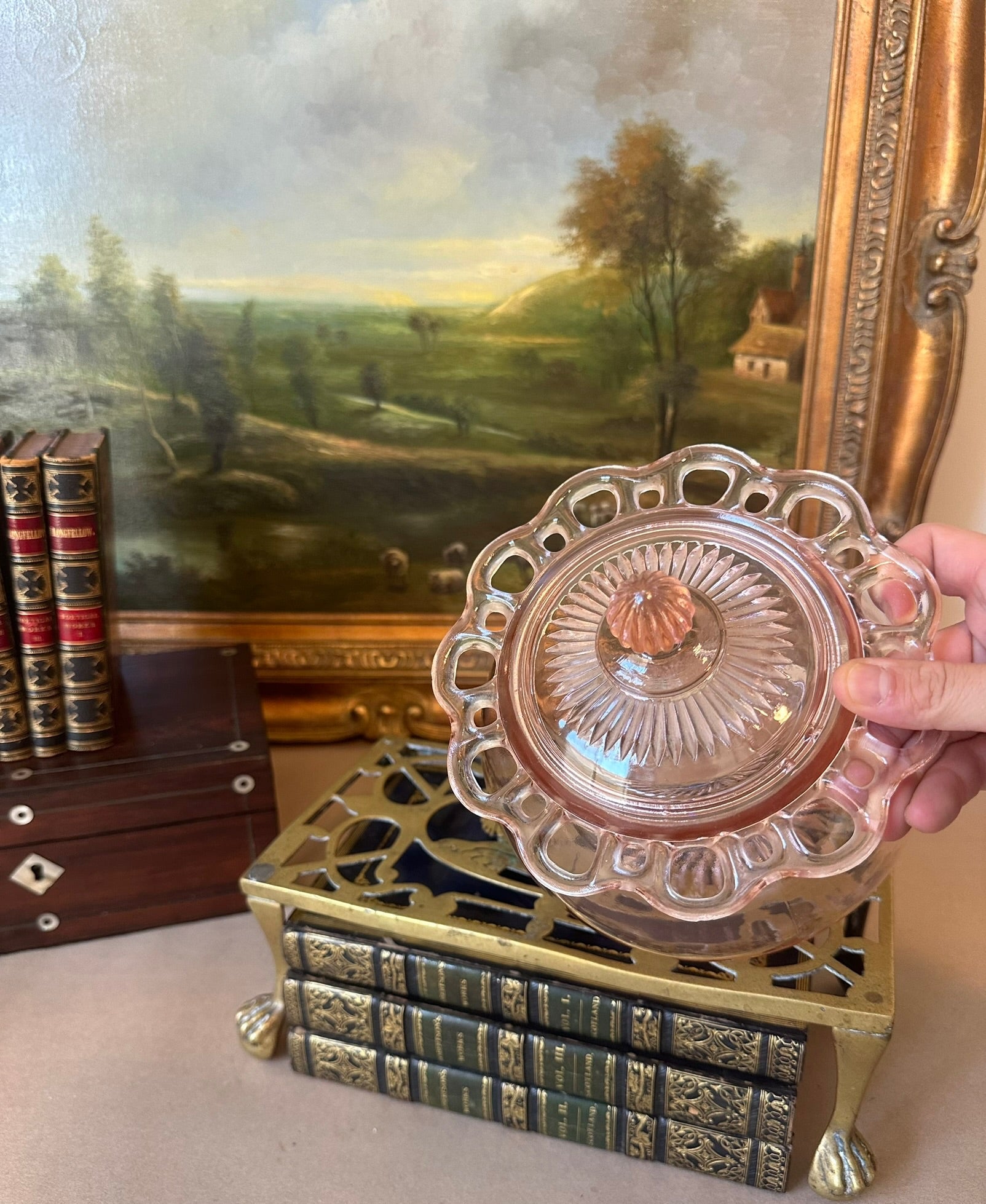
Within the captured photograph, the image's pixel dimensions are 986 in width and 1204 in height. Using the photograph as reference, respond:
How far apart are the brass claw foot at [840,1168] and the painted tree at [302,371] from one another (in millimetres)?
791

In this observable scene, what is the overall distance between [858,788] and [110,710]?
2.27 ft

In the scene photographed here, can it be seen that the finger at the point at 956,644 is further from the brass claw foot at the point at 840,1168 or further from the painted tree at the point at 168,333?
the painted tree at the point at 168,333

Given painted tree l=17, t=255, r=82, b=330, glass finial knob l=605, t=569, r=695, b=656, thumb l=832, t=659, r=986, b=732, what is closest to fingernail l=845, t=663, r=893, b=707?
thumb l=832, t=659, r=986, b=732

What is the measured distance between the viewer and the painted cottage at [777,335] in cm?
96

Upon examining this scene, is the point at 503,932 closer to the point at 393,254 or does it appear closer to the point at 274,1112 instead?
the point at 274,1112

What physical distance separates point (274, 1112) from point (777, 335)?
82cm

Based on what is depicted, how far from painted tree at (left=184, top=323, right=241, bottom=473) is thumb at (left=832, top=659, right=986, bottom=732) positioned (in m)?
0.73

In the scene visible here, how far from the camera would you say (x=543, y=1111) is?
0.72 meters

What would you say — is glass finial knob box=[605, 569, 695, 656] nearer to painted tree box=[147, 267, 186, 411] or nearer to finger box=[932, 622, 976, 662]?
finger box=[932, 622, 976, 662]

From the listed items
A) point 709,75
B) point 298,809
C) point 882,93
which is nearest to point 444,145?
point 709,75

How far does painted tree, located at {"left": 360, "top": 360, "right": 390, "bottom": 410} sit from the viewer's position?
1.03 m

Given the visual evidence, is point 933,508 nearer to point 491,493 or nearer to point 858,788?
point 491,493

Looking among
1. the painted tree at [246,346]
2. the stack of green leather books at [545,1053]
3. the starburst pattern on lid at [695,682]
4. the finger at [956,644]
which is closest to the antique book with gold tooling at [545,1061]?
the stack of green leather books at [545,1053]

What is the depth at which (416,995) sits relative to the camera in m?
0.74
